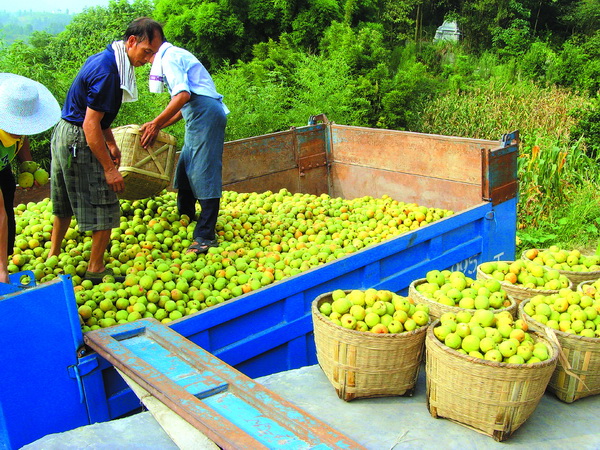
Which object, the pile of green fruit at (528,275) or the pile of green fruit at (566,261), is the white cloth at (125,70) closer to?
the pile of green fruit at (528,275)

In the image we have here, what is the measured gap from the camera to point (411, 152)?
588 centimetres

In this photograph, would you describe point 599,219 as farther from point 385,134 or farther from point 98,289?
point 98,289

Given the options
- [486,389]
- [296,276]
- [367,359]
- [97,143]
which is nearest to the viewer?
[486,389]

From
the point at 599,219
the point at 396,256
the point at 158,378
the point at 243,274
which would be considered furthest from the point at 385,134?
the point at 158,378

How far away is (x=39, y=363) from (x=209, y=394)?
783 mm

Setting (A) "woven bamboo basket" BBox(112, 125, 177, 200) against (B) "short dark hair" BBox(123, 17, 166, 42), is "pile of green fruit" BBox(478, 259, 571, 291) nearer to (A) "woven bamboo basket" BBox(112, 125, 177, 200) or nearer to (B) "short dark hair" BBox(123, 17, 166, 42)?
(A) "woven bamboo basket" BBox(112, 125, 177, 200)

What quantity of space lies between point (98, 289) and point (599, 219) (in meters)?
6.34

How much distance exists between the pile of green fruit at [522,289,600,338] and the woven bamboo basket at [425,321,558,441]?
1.00 feet

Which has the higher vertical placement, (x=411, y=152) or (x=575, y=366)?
(x=411, y=152)

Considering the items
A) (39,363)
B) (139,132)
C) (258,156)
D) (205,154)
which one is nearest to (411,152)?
(258,156)

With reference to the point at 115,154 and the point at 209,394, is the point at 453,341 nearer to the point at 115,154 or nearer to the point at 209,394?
the point at 209,394

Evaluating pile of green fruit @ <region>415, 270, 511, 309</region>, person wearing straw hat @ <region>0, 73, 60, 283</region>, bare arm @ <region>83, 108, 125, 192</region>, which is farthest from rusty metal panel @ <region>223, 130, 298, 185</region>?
pile of green fruit @ <region>415, 270, 511, 309</region>

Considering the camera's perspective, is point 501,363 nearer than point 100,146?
Yes

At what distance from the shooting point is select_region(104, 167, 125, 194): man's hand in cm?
381
